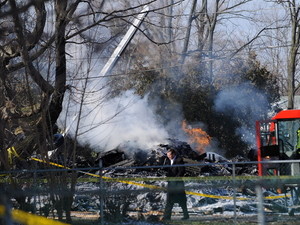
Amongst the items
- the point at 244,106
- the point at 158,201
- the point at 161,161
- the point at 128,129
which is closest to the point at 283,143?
the point at 161,161

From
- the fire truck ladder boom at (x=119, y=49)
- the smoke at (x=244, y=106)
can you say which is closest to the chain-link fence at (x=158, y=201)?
the fire truck ladder boom at (x=119, y=49)

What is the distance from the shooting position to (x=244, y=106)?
102ft

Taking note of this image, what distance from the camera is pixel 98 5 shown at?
1466cm

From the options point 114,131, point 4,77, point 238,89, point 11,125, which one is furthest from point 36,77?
point 238,89

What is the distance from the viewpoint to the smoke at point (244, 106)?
3052cm

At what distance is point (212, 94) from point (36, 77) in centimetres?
1951

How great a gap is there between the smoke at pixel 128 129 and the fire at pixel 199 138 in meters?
1.23

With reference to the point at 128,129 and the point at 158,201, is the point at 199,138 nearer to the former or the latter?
the point at 128,129

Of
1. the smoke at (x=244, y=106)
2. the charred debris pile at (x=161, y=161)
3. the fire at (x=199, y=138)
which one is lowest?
the charred debris pile at (x=161, y=161)

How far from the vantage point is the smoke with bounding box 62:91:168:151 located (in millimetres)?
22281

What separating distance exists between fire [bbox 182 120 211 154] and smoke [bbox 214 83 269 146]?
260 cm

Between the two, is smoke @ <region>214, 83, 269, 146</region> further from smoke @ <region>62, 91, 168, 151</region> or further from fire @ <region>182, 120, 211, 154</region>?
smoke @ <region>62, 91, 168, 151</region>

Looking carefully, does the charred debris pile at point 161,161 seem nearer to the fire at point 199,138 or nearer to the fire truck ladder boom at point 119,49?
the fire truck ladder boom at point 119,49

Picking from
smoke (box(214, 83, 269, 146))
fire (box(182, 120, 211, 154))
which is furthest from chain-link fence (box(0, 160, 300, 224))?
smoke (box(214, 83, 269, 146))
